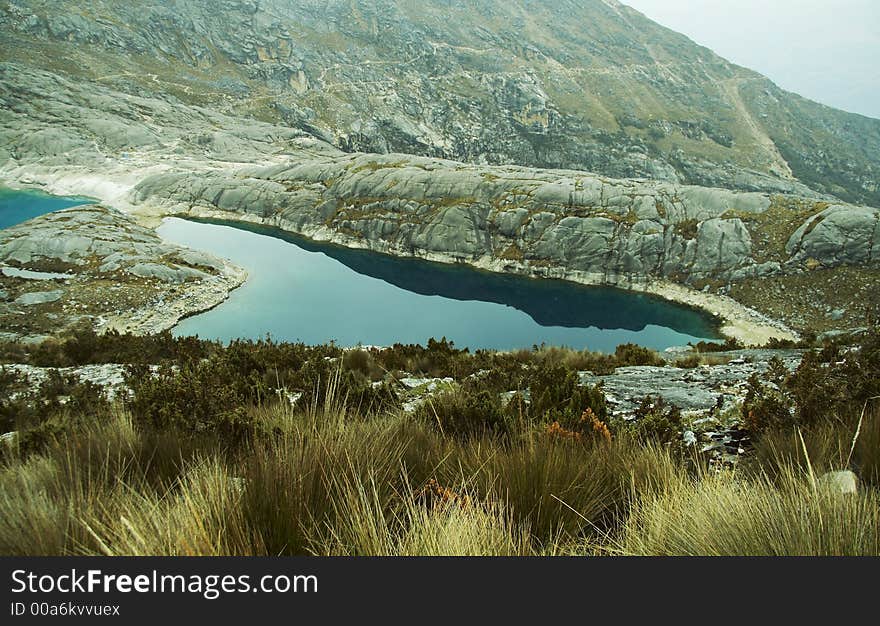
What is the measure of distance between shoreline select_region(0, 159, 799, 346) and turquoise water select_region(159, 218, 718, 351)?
994 mm

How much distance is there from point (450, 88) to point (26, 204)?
335ft

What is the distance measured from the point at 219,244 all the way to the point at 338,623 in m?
44.5

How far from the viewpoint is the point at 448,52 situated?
438ft

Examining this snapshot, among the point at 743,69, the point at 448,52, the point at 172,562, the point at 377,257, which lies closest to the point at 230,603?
the point at 172,562

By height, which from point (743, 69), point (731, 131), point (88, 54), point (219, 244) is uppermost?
point (743, 69)

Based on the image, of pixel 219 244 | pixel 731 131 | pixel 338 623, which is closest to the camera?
pixel 338 623

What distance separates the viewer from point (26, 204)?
48531mm

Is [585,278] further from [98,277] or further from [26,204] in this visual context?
[26,204]

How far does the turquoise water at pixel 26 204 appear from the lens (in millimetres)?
43888

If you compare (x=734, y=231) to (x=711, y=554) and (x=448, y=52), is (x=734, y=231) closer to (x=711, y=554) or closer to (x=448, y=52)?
(x=711, y=554)

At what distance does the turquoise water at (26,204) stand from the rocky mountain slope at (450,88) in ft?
147

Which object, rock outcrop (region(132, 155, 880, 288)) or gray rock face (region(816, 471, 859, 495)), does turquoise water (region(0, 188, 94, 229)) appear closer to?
rock outcrop (region(132, 155, 880, 288))

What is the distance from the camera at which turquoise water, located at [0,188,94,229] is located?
4389cm

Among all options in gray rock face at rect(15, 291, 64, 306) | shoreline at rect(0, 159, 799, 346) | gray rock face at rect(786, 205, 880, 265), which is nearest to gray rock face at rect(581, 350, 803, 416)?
shoreline at rect(0, 159, 799, 346)
